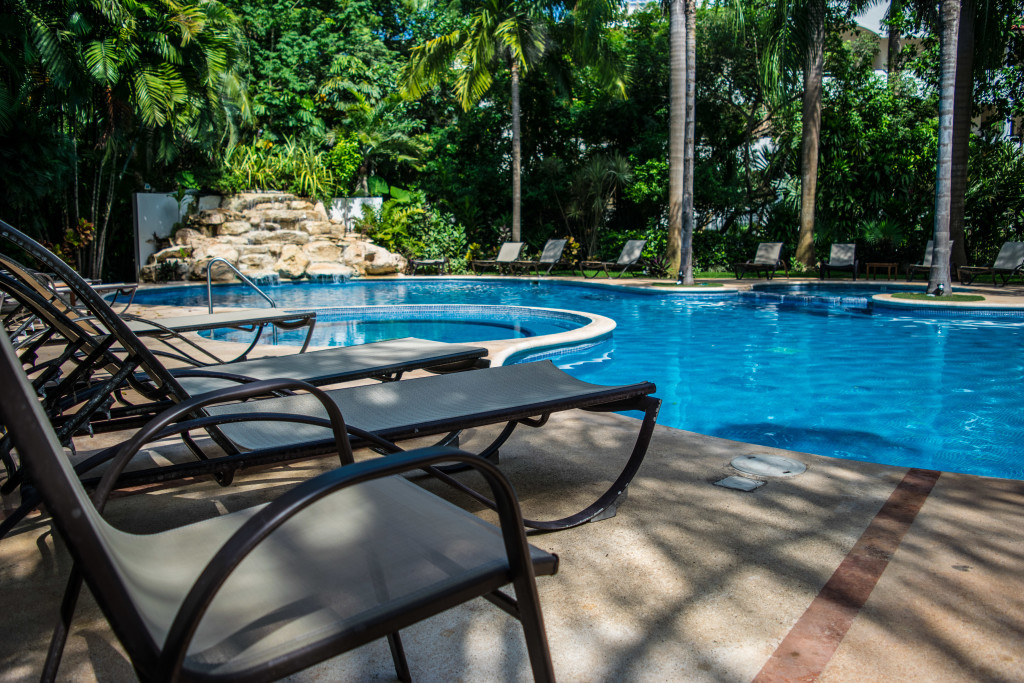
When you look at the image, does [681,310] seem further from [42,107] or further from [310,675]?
[42,107]

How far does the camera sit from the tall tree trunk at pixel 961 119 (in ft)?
40.5

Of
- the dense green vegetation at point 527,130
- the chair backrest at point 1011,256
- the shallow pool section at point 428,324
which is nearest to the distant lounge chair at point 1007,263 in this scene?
the chair backrest at point 1011,256

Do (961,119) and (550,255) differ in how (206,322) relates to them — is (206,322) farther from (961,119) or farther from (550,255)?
(961,119)

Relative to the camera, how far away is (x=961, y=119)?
41.2ft

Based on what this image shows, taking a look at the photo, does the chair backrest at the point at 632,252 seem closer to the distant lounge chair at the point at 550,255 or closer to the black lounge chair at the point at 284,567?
the distant lounge chair at the point at 550,255

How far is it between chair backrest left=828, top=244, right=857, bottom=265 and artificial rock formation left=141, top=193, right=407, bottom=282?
30.9 ft

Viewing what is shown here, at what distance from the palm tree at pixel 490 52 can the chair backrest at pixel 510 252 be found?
78 cm

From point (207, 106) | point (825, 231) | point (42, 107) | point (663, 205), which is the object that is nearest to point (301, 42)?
point (207, 106)

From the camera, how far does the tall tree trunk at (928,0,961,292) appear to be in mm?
9586

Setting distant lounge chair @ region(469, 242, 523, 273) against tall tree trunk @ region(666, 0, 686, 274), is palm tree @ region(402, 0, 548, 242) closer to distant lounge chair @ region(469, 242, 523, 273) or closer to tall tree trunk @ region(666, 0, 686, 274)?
distant lounge chair @ region(469, 242, 523, 273)

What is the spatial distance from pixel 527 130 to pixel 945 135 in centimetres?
1093

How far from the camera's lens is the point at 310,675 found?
4.77 ft

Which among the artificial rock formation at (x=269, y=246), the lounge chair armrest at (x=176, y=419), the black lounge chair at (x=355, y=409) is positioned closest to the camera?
the lounge chair armrest at (x=176, y=419)

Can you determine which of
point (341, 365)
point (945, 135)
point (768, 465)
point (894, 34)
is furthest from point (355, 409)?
A: point (894, 34)
